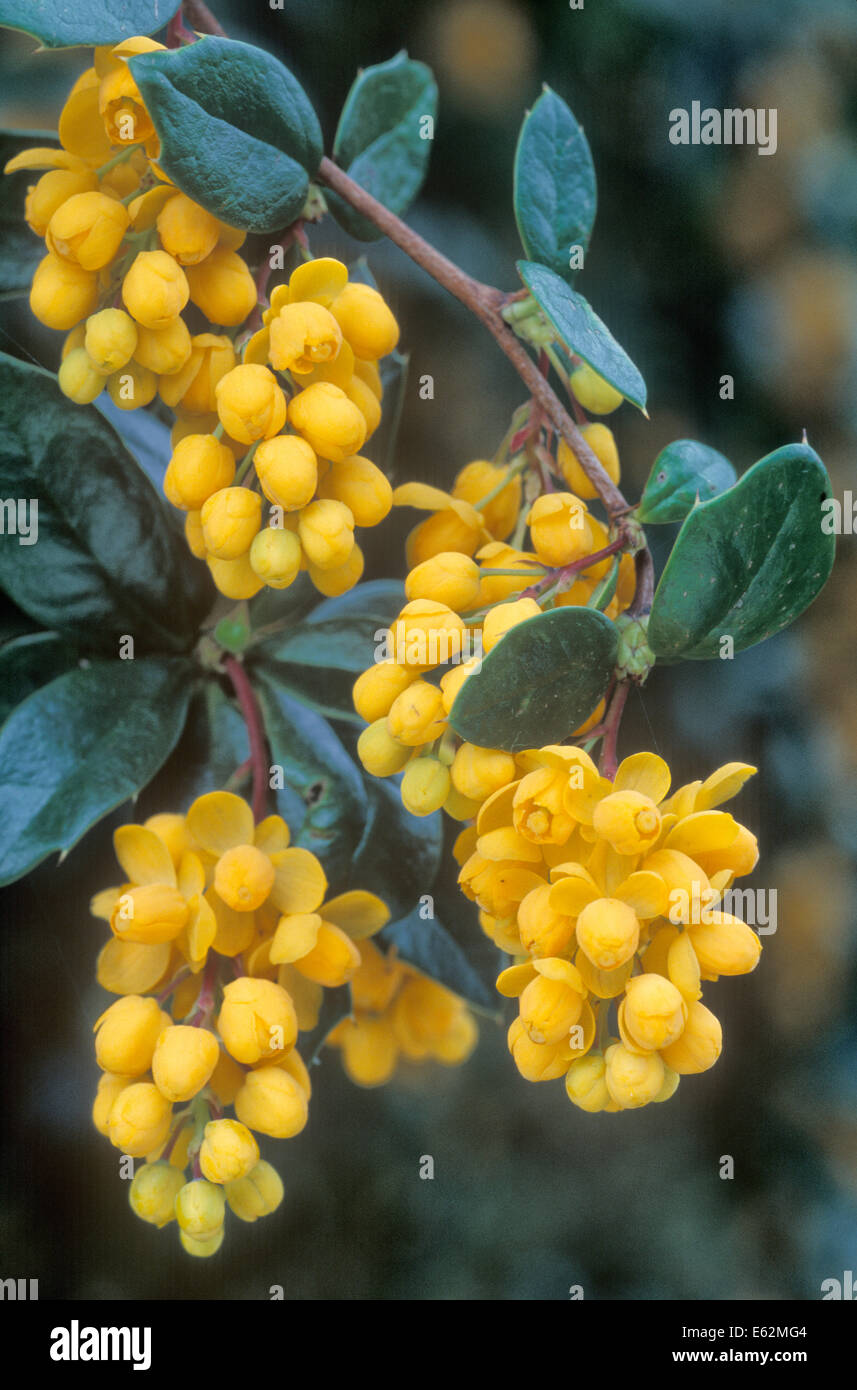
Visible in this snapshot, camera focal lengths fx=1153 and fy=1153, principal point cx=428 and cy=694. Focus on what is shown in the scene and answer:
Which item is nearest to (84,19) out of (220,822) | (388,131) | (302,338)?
(302,338)

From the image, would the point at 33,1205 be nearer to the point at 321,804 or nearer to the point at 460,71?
the point at 321,804

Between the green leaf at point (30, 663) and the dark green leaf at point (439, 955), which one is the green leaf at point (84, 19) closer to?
the green leaf at point (30, 663)

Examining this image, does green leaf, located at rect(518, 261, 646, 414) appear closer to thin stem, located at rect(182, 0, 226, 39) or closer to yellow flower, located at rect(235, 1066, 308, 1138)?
thin stem, located at rect(182, 0, 226, 39)

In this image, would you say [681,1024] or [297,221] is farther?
[297,221]

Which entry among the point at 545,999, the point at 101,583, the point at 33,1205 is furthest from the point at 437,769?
the point at 33,1205

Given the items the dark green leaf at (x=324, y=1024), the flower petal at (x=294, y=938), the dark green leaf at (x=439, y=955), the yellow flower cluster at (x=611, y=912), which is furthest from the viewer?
the dark green leaf at (x=439, y=955)

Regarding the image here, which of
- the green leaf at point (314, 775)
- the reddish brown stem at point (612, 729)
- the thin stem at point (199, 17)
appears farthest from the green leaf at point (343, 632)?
the thin stem at point (199, 17)

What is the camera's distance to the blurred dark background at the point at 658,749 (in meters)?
0.88

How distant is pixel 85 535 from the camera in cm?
70

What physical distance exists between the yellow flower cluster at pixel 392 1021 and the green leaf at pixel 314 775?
0.12 metres

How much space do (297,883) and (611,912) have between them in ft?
0.66

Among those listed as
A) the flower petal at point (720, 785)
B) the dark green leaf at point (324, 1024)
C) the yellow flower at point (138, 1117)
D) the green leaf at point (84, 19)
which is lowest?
the yellow flower at point (138, 1117)

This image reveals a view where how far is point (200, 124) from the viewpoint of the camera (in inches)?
21.0

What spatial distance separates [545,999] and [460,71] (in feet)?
2.58
